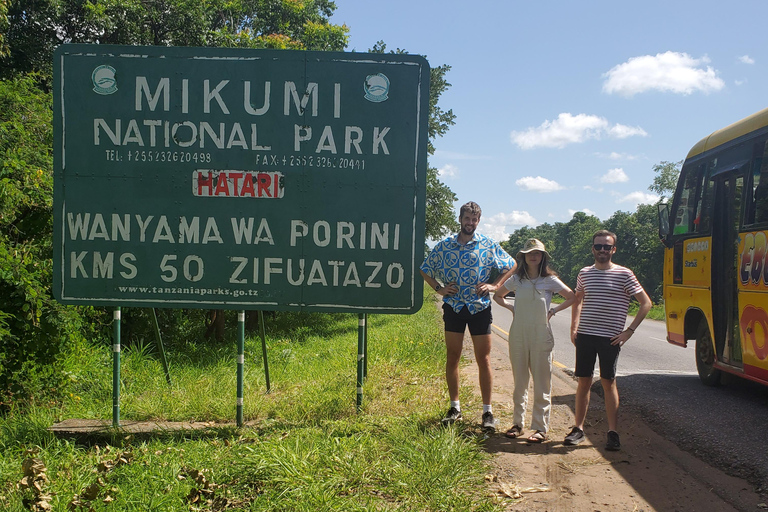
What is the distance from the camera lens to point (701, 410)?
6.86 metres

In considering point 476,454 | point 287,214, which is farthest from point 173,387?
point 476,454

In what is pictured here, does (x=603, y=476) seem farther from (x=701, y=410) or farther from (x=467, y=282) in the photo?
(x=701, y=410)

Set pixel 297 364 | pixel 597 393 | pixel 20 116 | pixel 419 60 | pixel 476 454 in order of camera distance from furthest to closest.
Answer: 1. pixel 297 364
2. pixel 20 116
3. pixel 597 393
4. pixel 419 60
5. pixel 476 454

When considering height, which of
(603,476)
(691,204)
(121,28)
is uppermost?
(121,28)

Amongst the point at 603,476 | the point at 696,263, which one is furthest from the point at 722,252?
the point at 603,476

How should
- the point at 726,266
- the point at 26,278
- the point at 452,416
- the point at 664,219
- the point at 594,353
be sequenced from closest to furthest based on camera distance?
1. the point at 594,353
2. the point at 452,416
3. the point at 26,278
4. the point at 726,266
5. the point at 664,219

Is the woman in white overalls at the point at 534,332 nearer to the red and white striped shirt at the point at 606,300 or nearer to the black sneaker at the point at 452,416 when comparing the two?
the red and white striped shirt at the point at 606,300

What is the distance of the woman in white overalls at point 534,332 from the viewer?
525 centimetres

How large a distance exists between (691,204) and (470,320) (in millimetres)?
5157

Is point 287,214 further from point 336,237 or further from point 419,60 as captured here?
point 419,60

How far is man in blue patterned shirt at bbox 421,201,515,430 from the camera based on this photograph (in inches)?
206

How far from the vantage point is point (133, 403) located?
591cm

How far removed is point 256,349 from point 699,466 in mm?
8155

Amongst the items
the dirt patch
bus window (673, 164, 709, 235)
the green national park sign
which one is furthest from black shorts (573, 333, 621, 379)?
bus window (673, 164, 709, 235)
